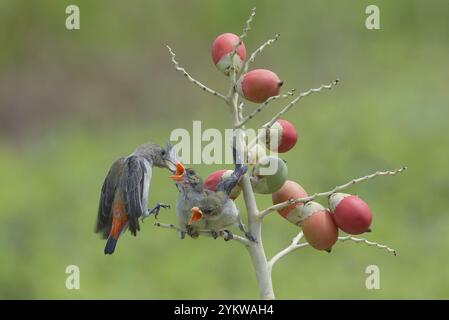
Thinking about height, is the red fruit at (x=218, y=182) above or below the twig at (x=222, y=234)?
above

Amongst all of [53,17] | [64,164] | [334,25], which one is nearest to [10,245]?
[64,164]

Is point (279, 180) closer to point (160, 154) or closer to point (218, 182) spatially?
point (218, 182)

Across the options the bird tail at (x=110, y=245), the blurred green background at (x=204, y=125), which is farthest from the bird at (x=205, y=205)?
the blurred green background at (x=204, y=125)

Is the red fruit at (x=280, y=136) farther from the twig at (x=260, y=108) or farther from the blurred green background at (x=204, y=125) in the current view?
the blurred green background at (x=204, y=125)

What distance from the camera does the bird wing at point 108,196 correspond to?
120cm

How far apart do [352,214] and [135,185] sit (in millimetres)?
298

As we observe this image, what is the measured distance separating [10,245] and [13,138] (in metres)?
1.29

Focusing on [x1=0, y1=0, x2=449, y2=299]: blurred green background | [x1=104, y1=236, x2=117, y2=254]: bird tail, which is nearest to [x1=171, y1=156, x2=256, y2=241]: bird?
[x1=104, y1=236, x2=117, y2=254]: bird tail

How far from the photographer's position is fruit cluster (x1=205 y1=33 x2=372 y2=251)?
1.10m

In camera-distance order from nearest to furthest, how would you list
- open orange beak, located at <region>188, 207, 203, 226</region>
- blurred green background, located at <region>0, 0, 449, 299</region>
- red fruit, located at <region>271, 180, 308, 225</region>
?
open orange beak, located at <region>188, 207, 203, 226</region> → red fruit, located at <region>271, 180, 308, 225</region> → blurred green background, located at <region>0, 0, 449, 299</region>

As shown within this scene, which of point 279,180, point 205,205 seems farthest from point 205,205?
point 279,180

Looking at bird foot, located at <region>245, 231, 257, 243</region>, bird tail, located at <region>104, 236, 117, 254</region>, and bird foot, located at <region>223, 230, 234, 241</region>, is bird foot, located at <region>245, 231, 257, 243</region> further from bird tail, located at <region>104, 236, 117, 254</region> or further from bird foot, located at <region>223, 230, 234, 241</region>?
bird tail, located at <region>104, 236, 117, 254</region>

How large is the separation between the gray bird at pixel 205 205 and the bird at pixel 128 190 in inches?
2.7

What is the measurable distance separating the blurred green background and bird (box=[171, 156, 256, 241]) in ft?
5.97
